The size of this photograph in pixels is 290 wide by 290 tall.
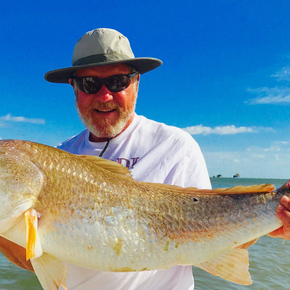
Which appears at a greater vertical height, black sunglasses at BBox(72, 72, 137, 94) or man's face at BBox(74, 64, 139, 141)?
black sunglasses at BBox(72, 72, 137, 94)

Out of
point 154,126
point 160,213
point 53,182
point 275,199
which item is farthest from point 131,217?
point 154,126

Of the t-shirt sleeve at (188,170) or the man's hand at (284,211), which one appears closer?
the man's hand at (284,211)

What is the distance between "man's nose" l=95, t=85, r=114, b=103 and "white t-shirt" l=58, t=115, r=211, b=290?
394mm

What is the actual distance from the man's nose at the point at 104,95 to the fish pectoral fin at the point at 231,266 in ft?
6.07

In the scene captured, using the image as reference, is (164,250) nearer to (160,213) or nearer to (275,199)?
(160,213)

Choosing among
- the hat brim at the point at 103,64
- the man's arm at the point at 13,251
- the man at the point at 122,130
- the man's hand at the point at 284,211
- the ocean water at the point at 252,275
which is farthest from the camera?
the ocean water at the point at 252,275

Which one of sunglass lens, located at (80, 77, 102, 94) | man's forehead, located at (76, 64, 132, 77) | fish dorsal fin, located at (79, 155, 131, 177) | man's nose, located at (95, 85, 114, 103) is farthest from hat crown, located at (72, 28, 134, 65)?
fish dorsal fin, located at (79, 155, 131, 177)

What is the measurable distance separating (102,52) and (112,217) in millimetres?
Result: 1855

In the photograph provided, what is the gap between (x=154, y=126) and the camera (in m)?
3.60

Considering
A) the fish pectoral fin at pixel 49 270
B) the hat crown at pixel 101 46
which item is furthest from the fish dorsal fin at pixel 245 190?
A: the hat crown at pixel 101 46

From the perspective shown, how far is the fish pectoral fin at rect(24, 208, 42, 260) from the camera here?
2158 millimetres

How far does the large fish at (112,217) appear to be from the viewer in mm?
2258

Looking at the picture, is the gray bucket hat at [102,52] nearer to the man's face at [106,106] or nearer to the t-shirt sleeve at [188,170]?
the man's face at [106,106]

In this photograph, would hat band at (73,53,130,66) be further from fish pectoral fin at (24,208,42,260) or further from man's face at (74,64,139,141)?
fish pectoral fin at (24,208,42,260)
